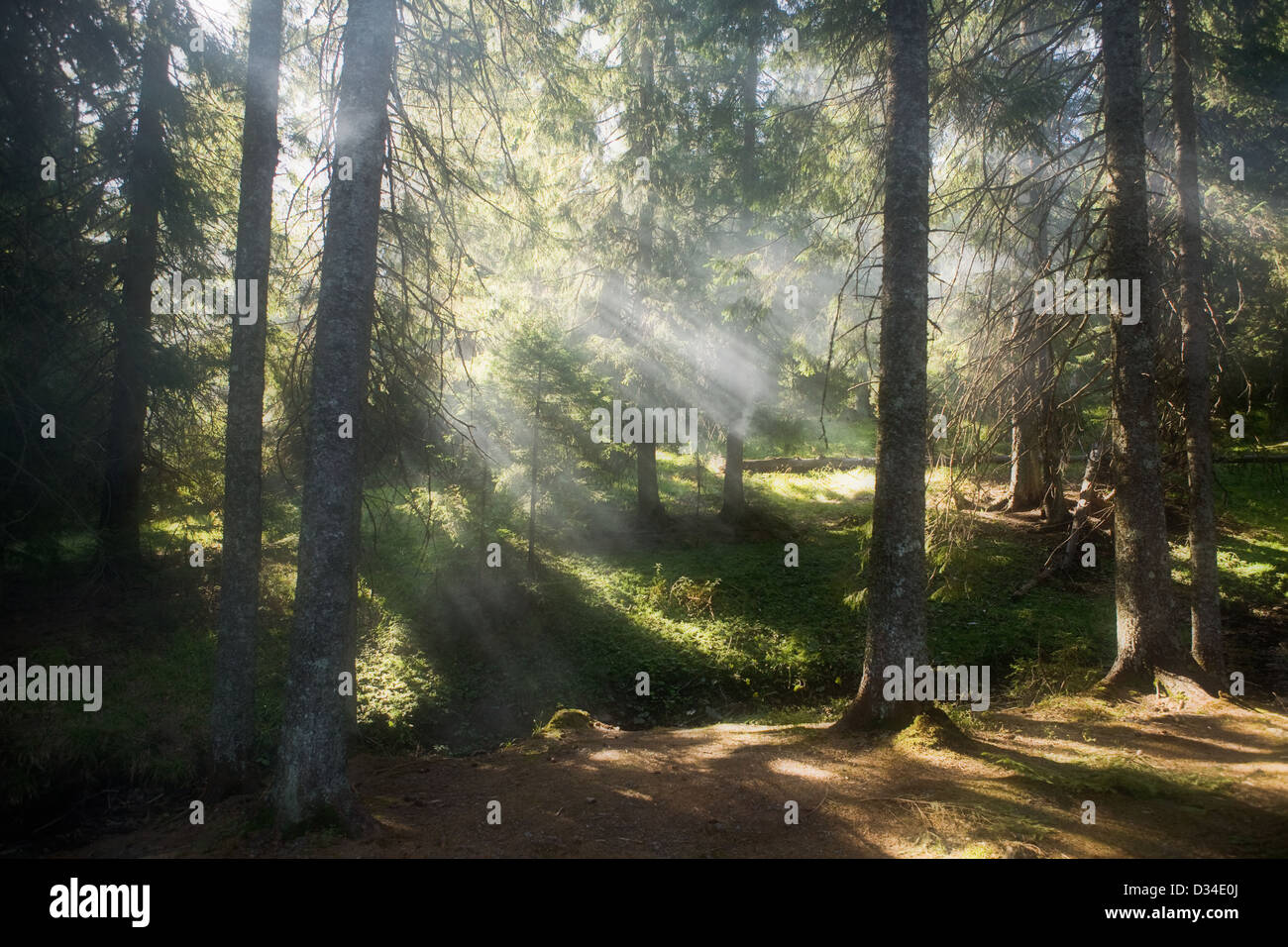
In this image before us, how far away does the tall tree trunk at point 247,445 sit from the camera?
24.9 ft

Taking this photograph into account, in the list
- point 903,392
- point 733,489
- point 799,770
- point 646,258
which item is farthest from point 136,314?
point 733,489

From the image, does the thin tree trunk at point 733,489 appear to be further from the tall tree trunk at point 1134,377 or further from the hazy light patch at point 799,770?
the hazy light patch at point 799,770

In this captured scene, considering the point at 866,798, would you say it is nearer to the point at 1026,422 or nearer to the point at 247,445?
the point at 247,445

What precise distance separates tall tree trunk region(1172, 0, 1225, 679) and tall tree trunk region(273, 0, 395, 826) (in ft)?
31.9

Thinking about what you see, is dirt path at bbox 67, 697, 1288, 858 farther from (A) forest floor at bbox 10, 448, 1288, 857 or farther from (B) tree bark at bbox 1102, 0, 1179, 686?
(B) tree bark at bbox 1102, 0, 1179, 686

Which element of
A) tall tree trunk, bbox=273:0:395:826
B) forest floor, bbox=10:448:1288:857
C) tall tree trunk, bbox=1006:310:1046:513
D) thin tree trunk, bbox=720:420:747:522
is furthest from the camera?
thin tree trunk, bbox=720:420:747:522

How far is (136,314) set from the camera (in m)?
11.7

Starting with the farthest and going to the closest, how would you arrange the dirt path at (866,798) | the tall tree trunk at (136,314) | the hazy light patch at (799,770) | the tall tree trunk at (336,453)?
the tall tree trunk at (136,314) < the hazy light patch at (799,770) < the tall tree trunk at (336,453) < the dirt path at (866,798)

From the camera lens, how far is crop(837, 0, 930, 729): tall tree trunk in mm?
7117

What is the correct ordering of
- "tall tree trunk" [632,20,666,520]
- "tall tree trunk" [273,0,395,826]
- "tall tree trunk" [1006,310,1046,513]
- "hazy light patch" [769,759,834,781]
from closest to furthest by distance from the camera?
1. "tall tree trunk" [273,0,395,826]
2. "hazy light patch" [769,759,834,781]
3. "tall tree trunk" [1006,310,1046,513]
4. "tall tree trunk" [632,20,666,520]

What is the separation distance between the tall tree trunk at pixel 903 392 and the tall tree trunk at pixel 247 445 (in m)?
6.68

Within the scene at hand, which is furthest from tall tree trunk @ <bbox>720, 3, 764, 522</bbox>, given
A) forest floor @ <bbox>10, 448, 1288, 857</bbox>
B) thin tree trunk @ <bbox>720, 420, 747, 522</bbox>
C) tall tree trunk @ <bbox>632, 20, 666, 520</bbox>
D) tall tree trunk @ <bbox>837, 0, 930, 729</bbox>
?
tall tree trunk @ <bbox>837, 0, 930, 729</bbox>

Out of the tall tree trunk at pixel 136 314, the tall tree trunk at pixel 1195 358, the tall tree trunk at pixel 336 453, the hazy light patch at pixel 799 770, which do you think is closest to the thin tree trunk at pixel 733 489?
the tall tree trunk at pixel 1195 358

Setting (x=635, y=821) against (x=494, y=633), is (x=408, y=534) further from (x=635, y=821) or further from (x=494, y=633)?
(x=635, y=821)
